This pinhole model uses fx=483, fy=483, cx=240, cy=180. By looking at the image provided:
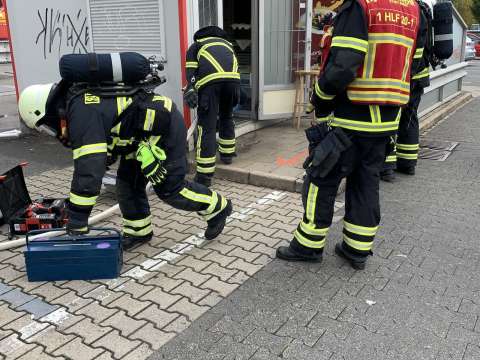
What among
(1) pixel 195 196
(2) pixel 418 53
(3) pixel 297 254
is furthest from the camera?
(2) pixel 418 53

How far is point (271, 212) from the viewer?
4.79 m

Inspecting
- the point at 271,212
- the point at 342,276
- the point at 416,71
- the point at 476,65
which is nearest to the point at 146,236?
the point at 271,212

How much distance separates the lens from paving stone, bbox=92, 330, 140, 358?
2711 mm

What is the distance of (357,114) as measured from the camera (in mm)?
3270

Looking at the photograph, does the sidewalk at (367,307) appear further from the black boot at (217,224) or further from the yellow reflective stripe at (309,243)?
the black boot at (217,224)

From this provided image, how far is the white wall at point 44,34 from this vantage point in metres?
7.24

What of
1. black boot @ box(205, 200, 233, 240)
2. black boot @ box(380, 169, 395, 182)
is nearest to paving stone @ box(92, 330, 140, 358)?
black boot @ box(205, 200, 233, 240)

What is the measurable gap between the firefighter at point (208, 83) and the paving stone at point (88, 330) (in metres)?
2.71

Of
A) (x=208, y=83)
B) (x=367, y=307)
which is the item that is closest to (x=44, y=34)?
(x=208, y=83)

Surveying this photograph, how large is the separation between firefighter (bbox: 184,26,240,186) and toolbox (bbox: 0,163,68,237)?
1.66m

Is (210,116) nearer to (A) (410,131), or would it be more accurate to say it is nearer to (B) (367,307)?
(A) (410,131)

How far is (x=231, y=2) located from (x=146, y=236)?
5887 mm

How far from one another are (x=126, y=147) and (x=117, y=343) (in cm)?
141

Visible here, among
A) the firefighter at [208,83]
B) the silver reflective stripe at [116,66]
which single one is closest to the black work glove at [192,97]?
the firefighter at [208,83]
